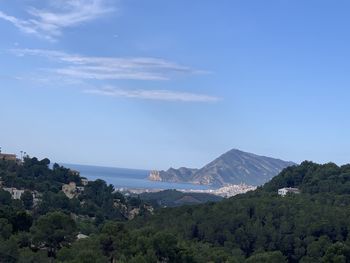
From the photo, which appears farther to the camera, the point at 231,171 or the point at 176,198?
the point at 231,171

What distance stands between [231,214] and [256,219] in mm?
1261

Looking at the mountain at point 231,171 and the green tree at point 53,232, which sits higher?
the mountain at point 231,171

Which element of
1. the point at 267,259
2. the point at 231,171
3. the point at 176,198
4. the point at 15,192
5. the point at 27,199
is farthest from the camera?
the point at 231,171

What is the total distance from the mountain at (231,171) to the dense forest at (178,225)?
120 meters

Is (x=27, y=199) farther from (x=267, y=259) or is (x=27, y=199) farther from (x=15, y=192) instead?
(x=267, y=259)

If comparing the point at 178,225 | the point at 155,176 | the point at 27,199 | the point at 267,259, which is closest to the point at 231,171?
the point at 155,176

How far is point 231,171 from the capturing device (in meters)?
175

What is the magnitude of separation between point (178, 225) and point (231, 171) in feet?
483

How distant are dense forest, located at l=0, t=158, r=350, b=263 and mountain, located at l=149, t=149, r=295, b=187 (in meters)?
120

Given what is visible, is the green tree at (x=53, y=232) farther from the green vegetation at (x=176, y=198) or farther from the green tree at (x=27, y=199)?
the green vegetation at (x=176, y=198)

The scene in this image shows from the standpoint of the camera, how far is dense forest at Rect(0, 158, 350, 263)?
1842 cm

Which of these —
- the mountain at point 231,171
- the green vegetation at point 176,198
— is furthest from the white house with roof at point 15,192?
the mountain at point 231,171

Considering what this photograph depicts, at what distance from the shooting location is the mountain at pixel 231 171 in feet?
546

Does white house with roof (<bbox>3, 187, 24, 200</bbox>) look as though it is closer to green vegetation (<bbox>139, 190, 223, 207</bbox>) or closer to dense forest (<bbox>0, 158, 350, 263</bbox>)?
dense forest (<bbox>0, 158, 350, 263</bbox>)
